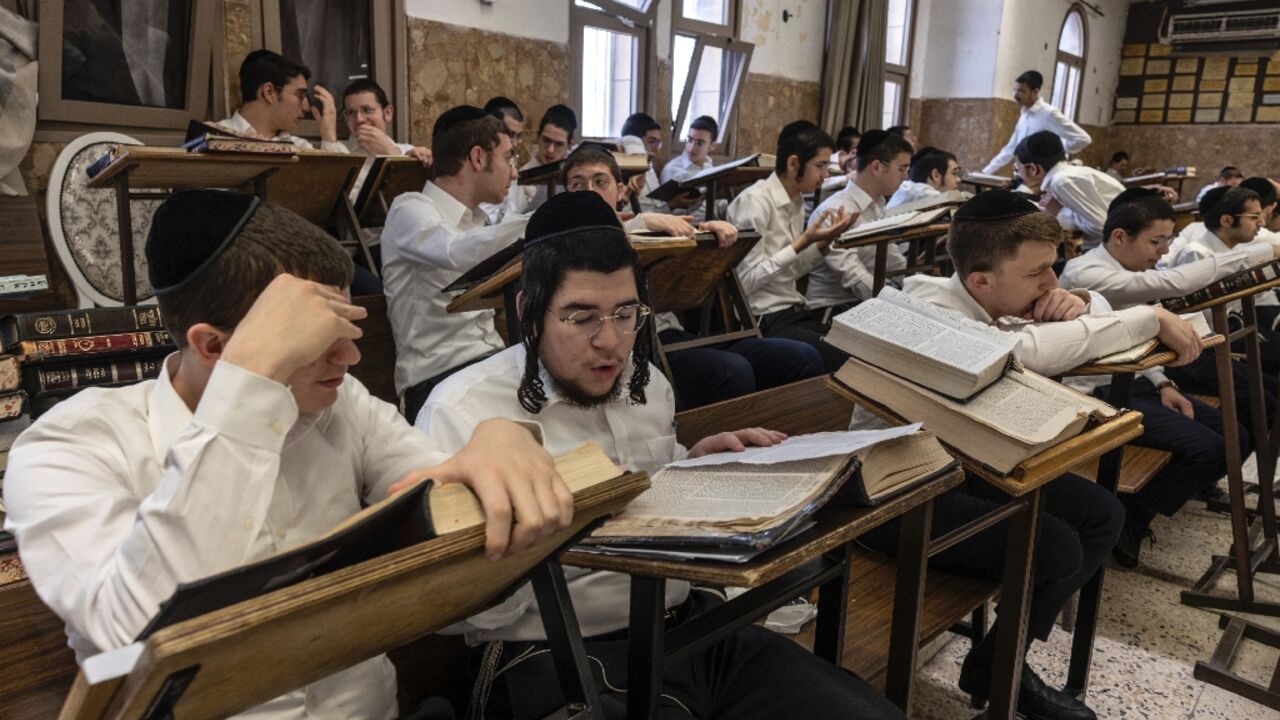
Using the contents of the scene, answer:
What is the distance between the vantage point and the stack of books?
224 cm

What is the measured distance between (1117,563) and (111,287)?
400 cm

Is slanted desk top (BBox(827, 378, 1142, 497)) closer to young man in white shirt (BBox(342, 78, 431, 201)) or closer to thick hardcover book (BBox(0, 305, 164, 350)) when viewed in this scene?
thick hardcover book (BBox(0, 305, 164, 350))

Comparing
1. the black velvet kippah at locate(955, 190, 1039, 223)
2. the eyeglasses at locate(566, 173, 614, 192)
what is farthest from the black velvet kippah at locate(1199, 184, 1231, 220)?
the eyeglasses at locate(566, 173, 614, 192)

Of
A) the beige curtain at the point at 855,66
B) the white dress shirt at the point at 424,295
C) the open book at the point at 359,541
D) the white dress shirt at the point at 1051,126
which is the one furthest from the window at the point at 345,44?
the white dress shirt at the point at 1051,126

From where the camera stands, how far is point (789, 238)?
4.21 metres

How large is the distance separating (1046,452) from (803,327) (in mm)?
2318

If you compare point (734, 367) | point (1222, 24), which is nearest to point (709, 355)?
point (734, 367)

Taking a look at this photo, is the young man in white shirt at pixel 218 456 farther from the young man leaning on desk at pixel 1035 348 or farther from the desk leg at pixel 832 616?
the young man leaning on desk at pixel 1035 348

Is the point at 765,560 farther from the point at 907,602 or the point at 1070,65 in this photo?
the point at 1070,65

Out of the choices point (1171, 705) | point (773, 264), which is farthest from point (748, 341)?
point (1171, 705)

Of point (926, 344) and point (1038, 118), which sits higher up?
point (1038, 118)

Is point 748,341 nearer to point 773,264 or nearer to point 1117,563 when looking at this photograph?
point 773,264

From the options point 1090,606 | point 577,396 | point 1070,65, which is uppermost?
point 1070,65

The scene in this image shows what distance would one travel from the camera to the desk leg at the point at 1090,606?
7.32 feet
